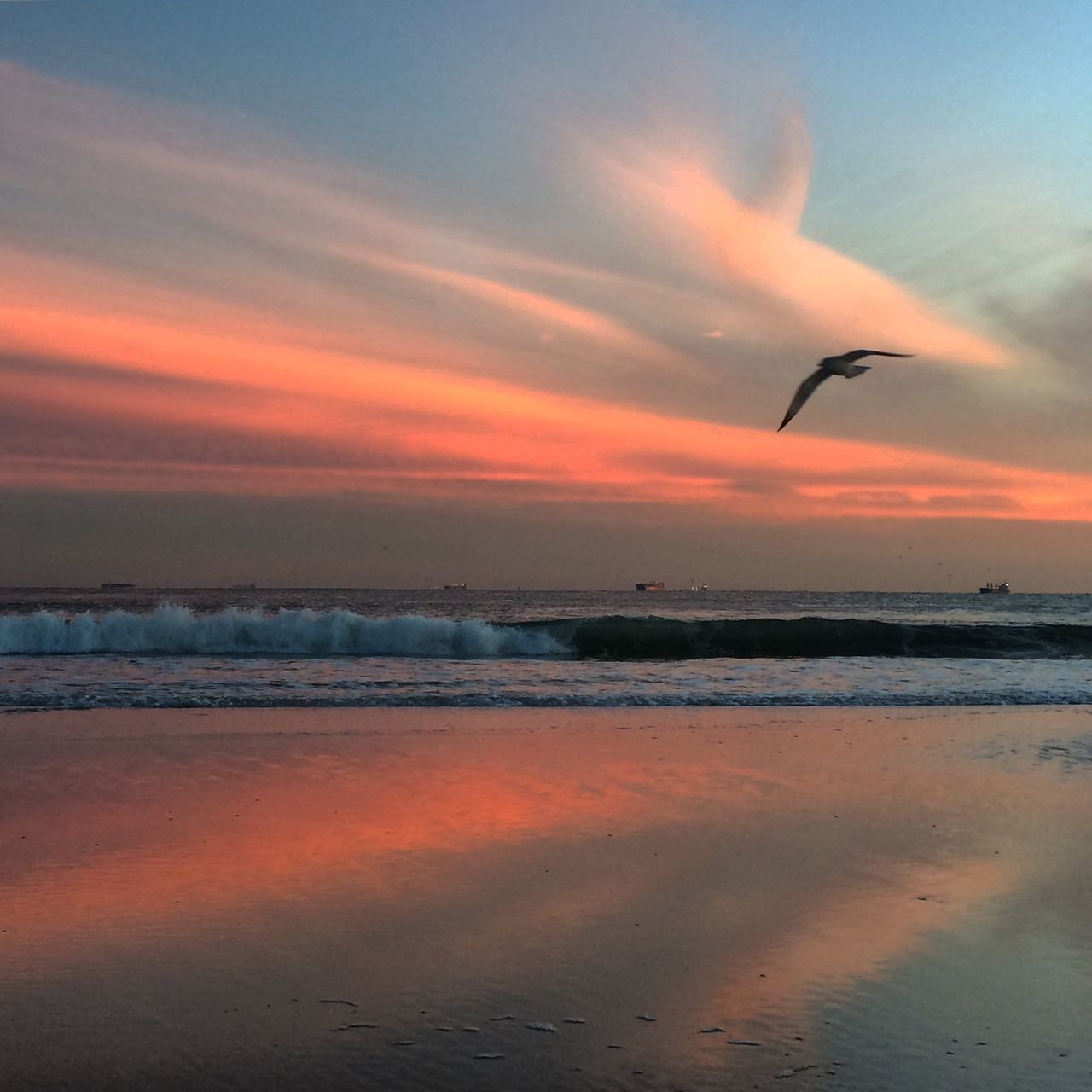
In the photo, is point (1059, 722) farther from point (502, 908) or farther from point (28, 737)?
Answer: point (28, 737)

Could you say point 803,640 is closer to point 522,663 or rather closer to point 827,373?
point 522,663

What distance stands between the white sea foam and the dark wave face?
6.25 ft

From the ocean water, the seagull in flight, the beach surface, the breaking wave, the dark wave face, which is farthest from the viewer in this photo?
the dark wave face

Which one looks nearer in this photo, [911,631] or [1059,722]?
[1059,722]

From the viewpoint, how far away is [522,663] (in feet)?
79.4

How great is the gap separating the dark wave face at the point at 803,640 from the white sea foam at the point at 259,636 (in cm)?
191

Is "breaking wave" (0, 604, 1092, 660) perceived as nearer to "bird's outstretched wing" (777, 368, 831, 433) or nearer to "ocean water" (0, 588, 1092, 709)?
"ocean water" (0, 588, 1092, 709)

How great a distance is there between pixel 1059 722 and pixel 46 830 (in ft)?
37.0

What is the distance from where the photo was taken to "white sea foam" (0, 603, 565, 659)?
29516 millimetres

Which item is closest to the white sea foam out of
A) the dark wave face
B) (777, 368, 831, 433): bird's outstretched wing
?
the dark wave face

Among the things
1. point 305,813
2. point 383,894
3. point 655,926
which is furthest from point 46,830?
point 655,926

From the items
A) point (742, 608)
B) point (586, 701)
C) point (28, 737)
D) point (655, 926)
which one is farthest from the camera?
point (742, 608)

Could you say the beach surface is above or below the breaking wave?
below

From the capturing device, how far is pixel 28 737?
12.0 meters
